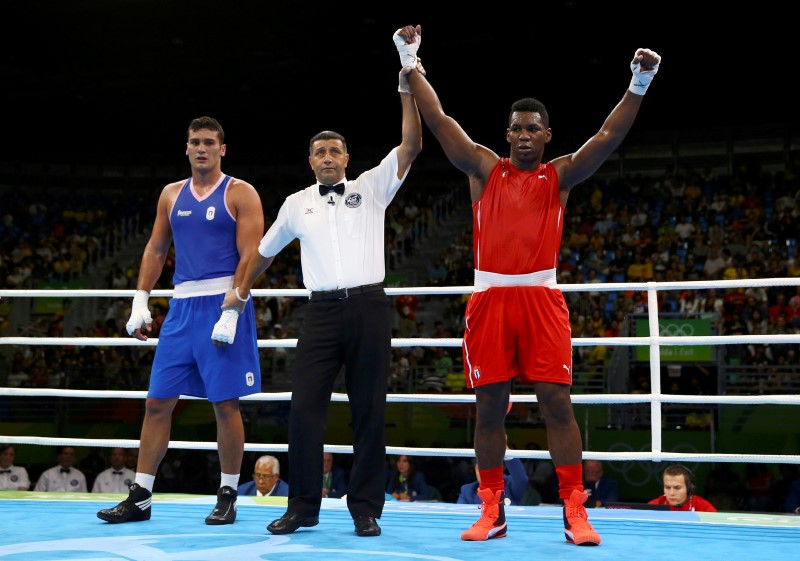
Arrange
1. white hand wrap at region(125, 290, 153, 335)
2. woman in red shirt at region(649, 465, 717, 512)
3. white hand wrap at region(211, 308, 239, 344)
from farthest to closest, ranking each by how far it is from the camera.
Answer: woman in red shirt at region(649, 465, 717, 512) < white hand wrap at region(125, 290, 153, 335) < white hand wrap at region(211, 308, 239, 344)

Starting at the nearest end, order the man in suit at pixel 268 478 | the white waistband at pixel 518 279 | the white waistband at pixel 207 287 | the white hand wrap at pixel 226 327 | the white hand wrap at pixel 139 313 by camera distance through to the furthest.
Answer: the white waistband at pixel 518 279 → the white hand wrap at pixel 226 327 → the white waistband at pixel 207 287 → the white hand wrap at pixel 139 313 → the man in suit at pixel 268 478

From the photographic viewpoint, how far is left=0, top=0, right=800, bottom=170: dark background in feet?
47.0

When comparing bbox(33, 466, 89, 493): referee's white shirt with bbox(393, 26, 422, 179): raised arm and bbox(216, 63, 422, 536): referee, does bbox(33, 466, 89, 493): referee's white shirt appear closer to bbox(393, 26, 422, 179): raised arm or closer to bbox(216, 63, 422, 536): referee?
bbox(216, 63, 422, 536): referee

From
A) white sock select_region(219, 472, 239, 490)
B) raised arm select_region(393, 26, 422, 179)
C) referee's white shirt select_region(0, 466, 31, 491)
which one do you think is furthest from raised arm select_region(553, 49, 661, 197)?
referee's white shirt select_region(0, 466, 31, 491)

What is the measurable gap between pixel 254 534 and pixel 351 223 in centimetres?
129

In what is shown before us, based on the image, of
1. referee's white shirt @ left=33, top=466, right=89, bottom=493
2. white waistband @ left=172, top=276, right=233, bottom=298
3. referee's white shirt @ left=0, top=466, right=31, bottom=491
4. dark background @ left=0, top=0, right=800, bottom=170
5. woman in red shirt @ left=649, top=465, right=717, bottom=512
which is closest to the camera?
white waistband @ left=172, top=276, right=233, bottom=298

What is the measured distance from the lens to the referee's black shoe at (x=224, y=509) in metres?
3.61

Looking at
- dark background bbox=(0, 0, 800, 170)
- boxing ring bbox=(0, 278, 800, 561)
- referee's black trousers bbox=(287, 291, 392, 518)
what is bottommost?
boxing ring bbox=(0, 278, 800, 561)

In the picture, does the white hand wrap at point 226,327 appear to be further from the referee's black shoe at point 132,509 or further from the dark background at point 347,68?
the dark background at point 347,68

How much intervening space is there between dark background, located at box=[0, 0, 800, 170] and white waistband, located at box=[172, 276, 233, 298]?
10943mm

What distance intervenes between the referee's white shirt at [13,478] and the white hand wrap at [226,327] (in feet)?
17.0

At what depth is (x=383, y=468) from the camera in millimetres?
3475

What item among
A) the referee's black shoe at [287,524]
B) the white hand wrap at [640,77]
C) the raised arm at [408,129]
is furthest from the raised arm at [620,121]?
the referee's black shoe at [287,524]

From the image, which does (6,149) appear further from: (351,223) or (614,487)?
(351,223)
